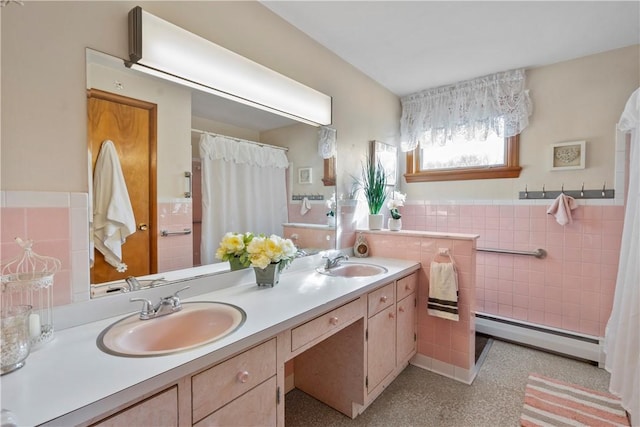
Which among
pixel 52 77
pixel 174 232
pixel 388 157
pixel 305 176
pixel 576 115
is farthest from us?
pixel 388 157

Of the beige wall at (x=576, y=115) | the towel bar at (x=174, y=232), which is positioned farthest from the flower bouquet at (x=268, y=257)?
the beige wall at (x=576, y=115)

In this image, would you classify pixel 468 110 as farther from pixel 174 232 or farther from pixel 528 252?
pixel 174 232

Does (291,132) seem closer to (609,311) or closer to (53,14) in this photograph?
(53,14)

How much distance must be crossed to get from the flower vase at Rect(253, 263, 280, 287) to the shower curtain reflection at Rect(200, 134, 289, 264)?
25 centimetres

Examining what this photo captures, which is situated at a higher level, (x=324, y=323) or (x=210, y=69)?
(x=210, y=69)

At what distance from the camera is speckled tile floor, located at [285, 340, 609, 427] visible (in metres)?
1.66

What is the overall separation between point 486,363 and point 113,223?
8.60ft

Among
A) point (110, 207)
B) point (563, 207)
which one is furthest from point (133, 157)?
point (563, 207)

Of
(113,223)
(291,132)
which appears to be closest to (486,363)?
(291,132)

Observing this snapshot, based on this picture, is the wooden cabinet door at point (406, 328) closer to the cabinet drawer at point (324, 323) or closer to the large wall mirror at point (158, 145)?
the cabinet drawer at point (324, 323)

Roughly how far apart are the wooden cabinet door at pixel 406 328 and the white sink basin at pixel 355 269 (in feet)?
0.88

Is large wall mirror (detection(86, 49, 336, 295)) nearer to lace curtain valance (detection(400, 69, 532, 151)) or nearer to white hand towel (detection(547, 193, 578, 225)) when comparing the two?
lace curtain valance (detection(400, 69, 532, 151))

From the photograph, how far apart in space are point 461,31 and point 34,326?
2636 mm

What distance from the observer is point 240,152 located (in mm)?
1738
